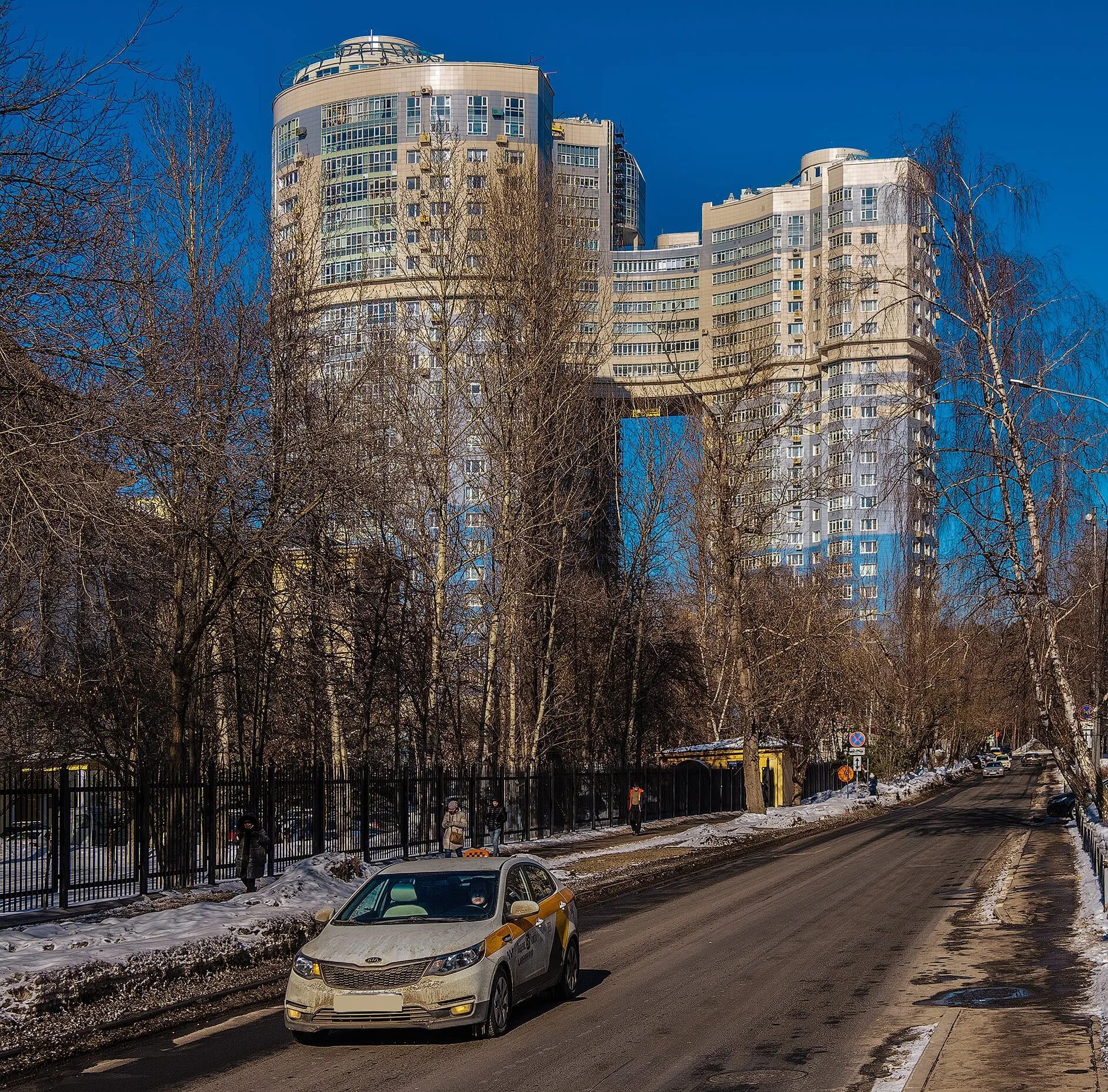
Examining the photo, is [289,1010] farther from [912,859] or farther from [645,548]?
[645,548]

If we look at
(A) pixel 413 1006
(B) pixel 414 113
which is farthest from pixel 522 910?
(B) pixel 414 113

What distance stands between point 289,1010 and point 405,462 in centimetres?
2626

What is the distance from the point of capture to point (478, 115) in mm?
94250

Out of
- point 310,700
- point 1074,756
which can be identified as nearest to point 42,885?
point 310,700

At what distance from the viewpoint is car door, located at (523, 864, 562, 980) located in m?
11.9

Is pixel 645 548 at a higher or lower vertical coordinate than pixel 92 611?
higher

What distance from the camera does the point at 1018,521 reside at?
30.9 m

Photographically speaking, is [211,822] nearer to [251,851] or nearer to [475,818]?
[251,851]

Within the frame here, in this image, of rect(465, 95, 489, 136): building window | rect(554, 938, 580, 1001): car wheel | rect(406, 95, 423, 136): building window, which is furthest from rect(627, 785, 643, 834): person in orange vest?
rect(406, 95, 423, 136): building window

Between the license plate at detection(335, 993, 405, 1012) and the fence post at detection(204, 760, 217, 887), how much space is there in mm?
→ 12546

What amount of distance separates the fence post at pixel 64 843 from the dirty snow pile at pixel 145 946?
2.85ft

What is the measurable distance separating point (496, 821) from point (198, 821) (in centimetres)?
1141

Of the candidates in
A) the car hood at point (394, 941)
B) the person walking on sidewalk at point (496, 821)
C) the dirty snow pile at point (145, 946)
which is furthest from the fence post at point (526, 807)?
the car hood at point (394, 941)

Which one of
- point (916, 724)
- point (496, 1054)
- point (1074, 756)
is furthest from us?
point (916, 724)
